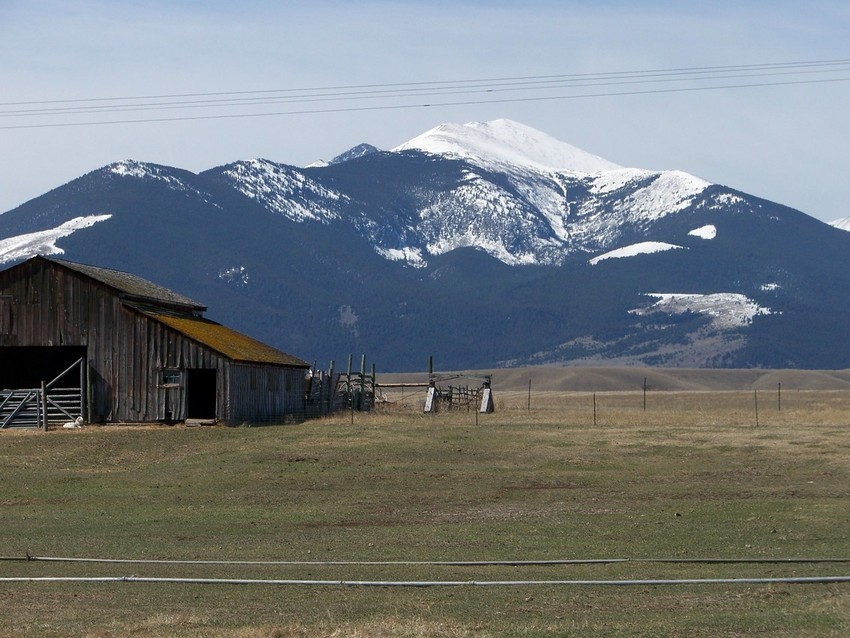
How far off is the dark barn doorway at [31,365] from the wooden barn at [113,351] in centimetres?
352

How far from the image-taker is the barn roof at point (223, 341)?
52.0 m

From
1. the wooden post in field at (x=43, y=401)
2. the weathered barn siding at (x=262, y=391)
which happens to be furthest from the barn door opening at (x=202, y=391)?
the wooden post in field at (x=43, y=401)

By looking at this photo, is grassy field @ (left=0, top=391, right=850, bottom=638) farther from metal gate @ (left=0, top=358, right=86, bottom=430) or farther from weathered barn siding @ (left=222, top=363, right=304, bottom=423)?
metal gate @ (left=0, top=358, right=86, bottom=430)

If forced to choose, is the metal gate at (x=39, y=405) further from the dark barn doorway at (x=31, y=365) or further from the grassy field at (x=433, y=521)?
the dark barn doorway at (x=31, y=365)

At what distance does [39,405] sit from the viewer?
2036 inches

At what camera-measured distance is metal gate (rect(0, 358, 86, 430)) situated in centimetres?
5172

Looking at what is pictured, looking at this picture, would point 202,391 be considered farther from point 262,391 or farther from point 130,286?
point 130,286

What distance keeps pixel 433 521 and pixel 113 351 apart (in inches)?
1032

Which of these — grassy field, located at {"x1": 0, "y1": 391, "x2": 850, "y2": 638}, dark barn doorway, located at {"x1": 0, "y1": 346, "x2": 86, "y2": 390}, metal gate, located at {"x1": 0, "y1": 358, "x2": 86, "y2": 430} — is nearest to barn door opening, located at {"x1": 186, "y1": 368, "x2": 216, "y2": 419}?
dark barn doorway, located at {"x1": 0, "y1": 346, "x2": 86, "y2": 390}

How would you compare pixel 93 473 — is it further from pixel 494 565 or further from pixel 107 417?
pixel 494 565

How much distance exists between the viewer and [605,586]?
19.8 meters

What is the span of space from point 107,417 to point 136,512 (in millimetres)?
21336

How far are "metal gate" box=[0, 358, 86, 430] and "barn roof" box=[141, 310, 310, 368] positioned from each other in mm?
4136

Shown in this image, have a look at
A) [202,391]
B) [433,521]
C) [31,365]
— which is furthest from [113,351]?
[433,521]
